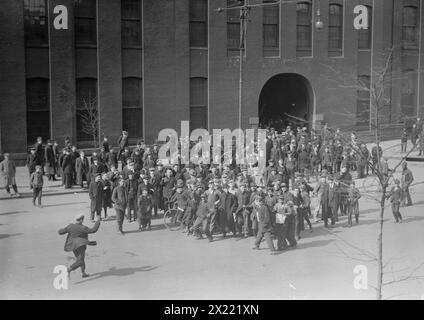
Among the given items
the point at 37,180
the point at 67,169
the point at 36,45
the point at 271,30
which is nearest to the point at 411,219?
the point at 37,180

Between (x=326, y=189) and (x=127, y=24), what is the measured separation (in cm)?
1628

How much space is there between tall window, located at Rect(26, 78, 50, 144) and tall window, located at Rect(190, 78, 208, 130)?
7.61 metres

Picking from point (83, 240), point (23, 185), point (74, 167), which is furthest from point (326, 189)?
point (23, 185)

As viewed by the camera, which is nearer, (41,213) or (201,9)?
(41,213)

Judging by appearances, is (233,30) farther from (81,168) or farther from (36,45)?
(81,168)

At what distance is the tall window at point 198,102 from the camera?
106 ft

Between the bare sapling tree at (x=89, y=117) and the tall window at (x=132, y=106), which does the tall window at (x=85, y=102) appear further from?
the tall window at (x=132, y=106)

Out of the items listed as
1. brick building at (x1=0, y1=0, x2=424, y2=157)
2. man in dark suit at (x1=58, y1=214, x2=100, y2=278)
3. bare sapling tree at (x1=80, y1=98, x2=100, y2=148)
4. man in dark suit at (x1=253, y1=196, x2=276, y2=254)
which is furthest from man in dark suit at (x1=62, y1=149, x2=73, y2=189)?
man in dark suit at (x1=58, y1=214, x2=100, y2=278)

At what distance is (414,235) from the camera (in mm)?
17047

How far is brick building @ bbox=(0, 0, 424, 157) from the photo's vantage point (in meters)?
28.2

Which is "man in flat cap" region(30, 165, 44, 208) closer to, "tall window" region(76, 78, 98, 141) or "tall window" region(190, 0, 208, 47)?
"tall window" region(76, 78, 98, 141)

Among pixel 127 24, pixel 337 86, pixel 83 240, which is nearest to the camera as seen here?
pixel 83 240

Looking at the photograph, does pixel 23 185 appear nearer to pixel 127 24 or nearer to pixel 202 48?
pixel 127 24

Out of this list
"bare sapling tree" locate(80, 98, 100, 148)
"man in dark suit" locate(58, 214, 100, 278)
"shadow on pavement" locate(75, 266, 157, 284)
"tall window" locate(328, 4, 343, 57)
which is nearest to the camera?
"man in dark suit" locate(58, 214, 100, 278)
